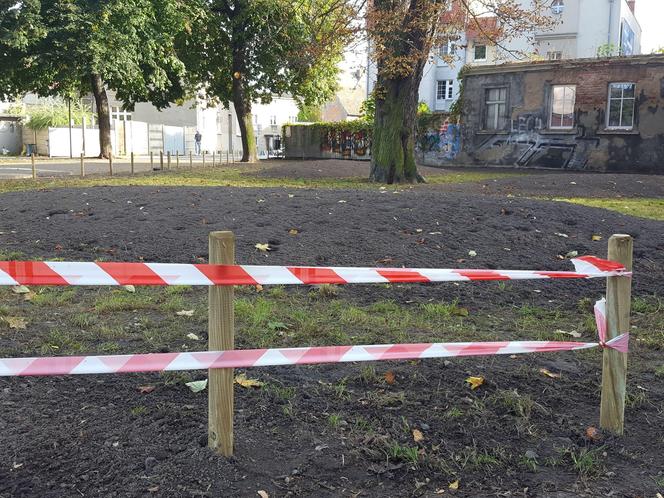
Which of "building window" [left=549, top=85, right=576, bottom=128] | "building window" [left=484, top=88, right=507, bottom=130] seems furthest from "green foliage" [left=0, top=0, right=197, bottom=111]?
"building window" [left=549, top=85, right=576, bottom=128]

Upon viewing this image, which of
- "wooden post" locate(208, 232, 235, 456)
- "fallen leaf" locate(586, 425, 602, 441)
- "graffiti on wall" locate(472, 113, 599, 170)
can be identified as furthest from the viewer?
"graffiti on wall" locate(472, 113, 599, 170)

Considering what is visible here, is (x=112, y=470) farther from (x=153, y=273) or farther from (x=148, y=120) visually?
(x=148, y=120)

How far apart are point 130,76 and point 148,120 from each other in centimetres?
4092

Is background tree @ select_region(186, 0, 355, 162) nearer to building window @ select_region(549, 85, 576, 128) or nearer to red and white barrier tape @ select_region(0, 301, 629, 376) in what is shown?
building window @ select_region(549, 85, 576, 128)

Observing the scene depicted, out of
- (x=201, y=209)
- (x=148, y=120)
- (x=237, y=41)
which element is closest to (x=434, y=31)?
(x=201, y=209)

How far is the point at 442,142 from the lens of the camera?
111ft

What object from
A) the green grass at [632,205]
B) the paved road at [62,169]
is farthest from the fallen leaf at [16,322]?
the paved road at [62,169]

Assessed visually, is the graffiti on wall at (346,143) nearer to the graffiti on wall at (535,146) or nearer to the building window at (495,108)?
the building window at (495,108)

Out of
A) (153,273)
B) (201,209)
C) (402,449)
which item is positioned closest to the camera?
(153,273)

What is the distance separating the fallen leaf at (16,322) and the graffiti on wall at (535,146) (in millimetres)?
26817

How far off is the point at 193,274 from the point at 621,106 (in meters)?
28.2

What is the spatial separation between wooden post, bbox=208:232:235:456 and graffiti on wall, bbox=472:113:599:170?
28036mm

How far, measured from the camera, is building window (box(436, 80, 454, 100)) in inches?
2306

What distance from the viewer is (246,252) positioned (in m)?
7.56
